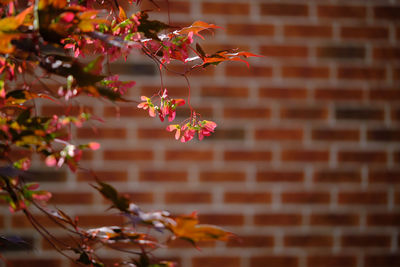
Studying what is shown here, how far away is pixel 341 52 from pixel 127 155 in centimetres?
74

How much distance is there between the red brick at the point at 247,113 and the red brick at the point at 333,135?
6.4 inches

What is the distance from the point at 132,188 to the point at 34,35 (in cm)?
97

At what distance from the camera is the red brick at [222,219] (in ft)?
4.29

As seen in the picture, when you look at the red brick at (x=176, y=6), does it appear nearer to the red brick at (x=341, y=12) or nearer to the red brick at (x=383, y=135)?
the red brick at (x=341, y=12)

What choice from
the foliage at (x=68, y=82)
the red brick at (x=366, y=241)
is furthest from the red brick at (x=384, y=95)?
the foliage at (x=68, y=82)

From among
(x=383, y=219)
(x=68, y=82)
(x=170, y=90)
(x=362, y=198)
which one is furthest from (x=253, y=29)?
(x=68, y=82)

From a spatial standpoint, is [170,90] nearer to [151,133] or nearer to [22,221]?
[151,133]

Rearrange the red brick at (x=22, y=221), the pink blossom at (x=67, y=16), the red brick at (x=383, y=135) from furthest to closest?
the red brick at (x=383, y=135) → the red brick at (x=22, y=221) → the pink blossom at (x=67, y=16)

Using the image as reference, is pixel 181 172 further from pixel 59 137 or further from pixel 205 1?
pixel 59 137

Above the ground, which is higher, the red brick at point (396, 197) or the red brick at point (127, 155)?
the red brick at point (127, 155)

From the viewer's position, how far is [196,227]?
1.20 ft

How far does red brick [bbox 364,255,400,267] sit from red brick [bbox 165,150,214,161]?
61 centimetres

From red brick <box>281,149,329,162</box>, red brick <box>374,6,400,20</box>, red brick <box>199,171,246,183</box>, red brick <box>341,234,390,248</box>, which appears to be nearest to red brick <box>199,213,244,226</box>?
red brick <box>199,171,246,183</box>

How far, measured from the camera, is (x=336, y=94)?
134 cm
